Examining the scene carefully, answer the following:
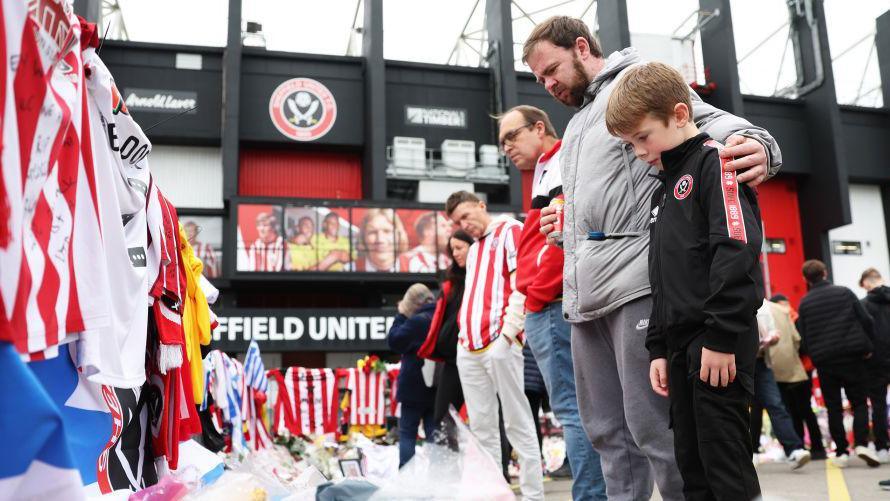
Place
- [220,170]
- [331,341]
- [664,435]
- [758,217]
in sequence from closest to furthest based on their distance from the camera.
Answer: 1. [758,217]
2. [664,435]
3. [331,341]
4. [220,170]

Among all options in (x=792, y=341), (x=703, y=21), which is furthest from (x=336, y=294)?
(x=792, y=341)

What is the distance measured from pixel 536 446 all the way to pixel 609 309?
165cm

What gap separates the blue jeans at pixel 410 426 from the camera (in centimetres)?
483

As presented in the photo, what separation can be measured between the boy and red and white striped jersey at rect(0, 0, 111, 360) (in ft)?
4.16

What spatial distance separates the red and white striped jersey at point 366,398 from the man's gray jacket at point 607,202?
7.76 meters

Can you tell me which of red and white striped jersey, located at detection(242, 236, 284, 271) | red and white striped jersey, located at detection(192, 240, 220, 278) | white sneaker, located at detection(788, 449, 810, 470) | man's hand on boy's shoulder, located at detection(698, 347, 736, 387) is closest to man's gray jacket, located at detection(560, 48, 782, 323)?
man's hand on boy's shoulder, located at detection(698, 347, 736, 387)

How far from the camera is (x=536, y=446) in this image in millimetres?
3416

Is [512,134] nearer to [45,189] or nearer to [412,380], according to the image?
[45,189]

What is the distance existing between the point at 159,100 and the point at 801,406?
20289 millimetres

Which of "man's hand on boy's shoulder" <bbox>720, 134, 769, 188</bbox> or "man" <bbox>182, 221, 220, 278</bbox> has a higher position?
"man" <bbox>182, 221, 220, 278</bbox>

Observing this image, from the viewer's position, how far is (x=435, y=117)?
22953 millimetres

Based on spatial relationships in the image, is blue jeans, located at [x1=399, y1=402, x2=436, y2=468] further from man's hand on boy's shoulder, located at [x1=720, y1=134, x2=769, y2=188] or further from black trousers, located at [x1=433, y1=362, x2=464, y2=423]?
man's hand on boy's shoulder, located at [x1=720, y1=134, x2=769, y2=188]

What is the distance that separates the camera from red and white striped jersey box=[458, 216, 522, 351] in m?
3.70

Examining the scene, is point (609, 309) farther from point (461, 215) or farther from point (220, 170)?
point (220, 170)
